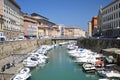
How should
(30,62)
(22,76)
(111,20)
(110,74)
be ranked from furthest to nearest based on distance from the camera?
1. (111,20)
2. (30,62)
3. (110,74)
4. (22,76)

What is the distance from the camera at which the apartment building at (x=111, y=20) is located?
72.3 meters

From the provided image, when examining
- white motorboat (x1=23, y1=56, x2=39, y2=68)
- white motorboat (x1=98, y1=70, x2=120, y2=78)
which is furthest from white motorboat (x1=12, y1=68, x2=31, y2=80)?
white motorboat (x1=98, y1=70, x2=120, y2=78)

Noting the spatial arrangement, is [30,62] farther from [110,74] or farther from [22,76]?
[110,74]

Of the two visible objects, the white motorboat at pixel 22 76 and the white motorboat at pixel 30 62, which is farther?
the white motorboat at pixel 30 62

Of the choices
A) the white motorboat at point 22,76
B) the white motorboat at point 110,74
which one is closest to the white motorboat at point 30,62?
the white motorboat at point 22,76

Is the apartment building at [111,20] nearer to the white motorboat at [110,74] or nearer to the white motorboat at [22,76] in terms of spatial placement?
the white motorboat at [110,74]

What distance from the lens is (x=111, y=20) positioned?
7838 centimetres

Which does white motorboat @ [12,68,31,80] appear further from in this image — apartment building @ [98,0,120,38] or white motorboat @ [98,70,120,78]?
apartment building @ [98,0,120,38]

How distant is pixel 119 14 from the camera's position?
69.7 m

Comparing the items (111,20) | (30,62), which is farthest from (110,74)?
(111,20)

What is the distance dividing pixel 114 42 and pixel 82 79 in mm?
24296

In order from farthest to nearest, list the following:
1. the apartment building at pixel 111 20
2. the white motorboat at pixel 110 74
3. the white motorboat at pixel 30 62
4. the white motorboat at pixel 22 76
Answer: the apartment building at pixel 111 20
the white motorboat at pixel 30 62
the white motorboat at pixel 110 74
the white motorboat at pixel 22 76

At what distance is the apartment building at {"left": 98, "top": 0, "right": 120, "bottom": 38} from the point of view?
72262mm

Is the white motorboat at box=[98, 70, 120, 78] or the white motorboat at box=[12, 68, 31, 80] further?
the white motorboat at box=[98, 70, 120, 78]
